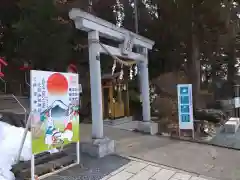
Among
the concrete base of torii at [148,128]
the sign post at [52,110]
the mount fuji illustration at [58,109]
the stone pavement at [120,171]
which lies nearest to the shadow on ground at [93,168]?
the stone pavement at [120,171]

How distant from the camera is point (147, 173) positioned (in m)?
5.37

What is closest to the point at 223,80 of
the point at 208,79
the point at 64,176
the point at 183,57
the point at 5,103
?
the point at 208,79

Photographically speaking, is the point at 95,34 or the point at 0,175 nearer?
the point at 0,175

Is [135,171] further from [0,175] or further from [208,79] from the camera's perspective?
[208,79]

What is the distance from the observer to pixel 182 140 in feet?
28.6

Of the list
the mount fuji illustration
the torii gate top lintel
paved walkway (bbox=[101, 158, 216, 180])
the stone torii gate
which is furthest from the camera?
the stone torii gate

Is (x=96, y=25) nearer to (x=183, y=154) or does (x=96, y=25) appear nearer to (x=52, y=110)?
(x=52, y=110)

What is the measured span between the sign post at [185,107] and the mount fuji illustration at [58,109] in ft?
16.8

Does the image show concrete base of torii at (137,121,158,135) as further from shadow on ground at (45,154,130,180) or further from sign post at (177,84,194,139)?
shadow on ground at (45,154,130,180)

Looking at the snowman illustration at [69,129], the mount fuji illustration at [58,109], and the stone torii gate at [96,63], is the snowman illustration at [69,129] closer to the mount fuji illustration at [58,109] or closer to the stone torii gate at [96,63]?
the mount fuji illustration at [58,109]

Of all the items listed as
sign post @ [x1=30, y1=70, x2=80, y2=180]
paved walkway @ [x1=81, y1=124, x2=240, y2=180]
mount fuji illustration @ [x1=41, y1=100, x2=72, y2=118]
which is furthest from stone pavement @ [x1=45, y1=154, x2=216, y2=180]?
mount fuji illustration @ [x1=41, y1=100, x2=72, y2=118]

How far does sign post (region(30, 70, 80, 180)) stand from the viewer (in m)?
4.48

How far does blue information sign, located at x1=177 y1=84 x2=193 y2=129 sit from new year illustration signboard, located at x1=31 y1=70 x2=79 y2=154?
477 cm

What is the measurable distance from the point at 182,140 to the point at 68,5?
7263 millimetres
